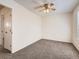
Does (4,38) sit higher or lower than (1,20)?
lower

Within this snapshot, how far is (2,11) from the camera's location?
4.32 meters

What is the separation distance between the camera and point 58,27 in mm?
6160

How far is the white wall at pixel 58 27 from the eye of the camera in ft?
18.6

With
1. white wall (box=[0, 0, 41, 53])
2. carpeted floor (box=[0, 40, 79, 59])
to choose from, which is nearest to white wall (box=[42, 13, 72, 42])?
carpeted floor (box=[0, 40, 79, 59])

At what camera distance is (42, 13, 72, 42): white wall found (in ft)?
18.6

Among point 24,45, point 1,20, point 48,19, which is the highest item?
point 48,19

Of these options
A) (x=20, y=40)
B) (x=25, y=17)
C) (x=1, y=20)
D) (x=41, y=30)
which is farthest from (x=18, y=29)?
(x=41, y=30)

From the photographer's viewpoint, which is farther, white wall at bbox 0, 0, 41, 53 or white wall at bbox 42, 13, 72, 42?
white wall at bbox 42, 13, 72, 42

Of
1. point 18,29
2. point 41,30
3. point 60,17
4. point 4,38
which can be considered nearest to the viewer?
point 18,29

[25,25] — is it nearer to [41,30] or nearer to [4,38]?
[4,38]

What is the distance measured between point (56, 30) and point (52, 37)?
0.76 metres

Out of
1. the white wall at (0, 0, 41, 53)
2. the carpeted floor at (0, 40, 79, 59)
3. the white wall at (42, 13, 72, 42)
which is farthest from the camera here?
the white wall at (42, 13, 72, 42)

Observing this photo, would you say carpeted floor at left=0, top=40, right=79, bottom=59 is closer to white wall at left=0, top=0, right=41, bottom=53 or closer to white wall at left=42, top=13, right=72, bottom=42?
white wall at left=0, top=0, right=41, bottom=53

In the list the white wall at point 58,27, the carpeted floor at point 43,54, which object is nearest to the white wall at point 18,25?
the carpeted floor at point 43,54
